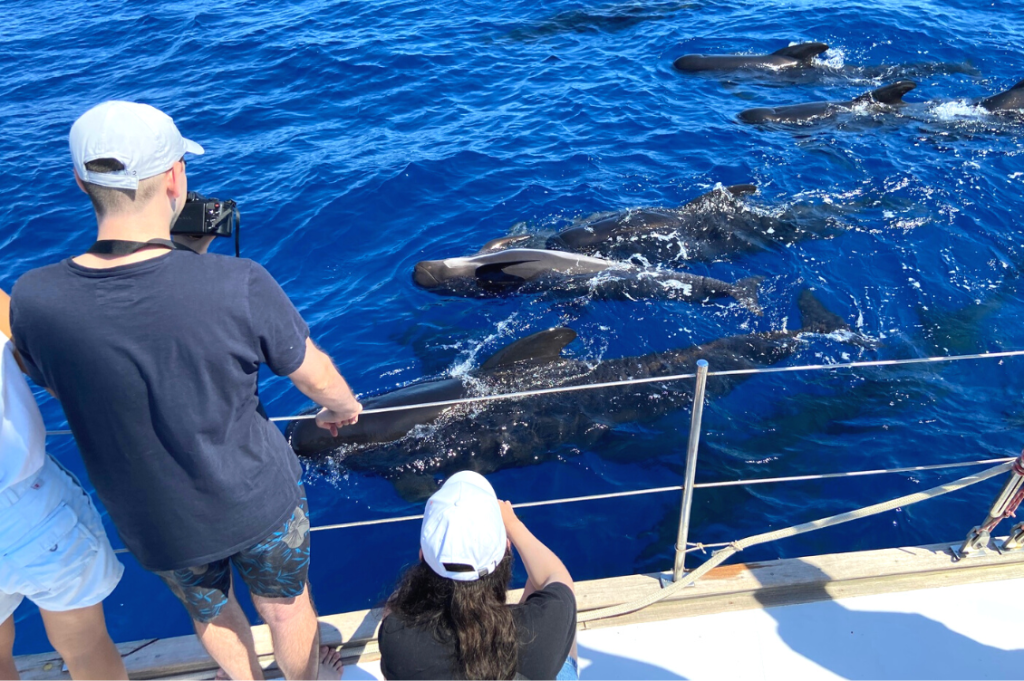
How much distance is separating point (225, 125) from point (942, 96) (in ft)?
45.2

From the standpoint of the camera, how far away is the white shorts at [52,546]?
9.67ft

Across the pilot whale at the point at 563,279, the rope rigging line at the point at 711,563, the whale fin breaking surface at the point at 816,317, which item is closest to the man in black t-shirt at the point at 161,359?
the rope rigging line at the point at 711,563

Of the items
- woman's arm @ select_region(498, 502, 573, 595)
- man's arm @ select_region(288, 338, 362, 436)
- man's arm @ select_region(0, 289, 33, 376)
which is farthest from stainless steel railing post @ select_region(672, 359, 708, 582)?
man's arm @ select_region(0, 289, 33, 376)

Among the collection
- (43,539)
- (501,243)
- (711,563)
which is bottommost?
(501,243)

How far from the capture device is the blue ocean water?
670 centimetres

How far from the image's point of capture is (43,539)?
3.01 m

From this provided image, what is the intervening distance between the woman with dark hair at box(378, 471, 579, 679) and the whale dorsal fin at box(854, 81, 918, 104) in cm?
1358

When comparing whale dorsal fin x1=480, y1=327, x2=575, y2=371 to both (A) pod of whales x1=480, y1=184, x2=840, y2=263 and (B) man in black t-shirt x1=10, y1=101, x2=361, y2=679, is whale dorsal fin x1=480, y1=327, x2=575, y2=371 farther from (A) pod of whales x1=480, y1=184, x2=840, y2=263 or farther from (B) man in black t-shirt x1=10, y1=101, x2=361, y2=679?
(B) man in black t-shirt x1=10, y1=101, x2=361, y2=679

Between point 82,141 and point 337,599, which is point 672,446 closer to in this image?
point 337,599

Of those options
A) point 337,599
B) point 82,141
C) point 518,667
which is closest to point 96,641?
point 518,667

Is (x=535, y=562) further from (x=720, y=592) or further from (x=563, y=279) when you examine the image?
(x=563, y=279)

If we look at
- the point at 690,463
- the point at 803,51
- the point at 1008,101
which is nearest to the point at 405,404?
the point at 690,463

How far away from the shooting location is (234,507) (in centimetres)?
294

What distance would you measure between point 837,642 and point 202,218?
3828 mm
